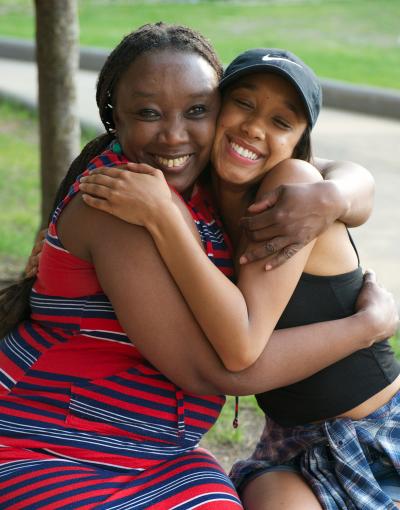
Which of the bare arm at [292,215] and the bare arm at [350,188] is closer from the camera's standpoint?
the bare arm at [292,215]

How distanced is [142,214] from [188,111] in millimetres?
381

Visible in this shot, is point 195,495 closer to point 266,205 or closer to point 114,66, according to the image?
point 266,205

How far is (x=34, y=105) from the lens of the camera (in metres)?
11.2

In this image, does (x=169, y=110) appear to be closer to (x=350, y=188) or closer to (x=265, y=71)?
(x=265, y=71)

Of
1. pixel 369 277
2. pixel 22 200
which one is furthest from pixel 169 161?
pixel 22 200

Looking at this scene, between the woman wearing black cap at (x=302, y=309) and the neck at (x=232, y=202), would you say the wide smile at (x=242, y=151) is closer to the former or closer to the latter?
the woman wearing black cap at (x=302, y=309)

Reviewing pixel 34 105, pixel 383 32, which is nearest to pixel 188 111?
pixel 34 105

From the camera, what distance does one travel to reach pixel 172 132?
250cm

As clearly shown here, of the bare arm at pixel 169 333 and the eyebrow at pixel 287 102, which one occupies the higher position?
the eyebrow at pixel 287 102

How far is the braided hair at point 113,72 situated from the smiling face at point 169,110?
3cm

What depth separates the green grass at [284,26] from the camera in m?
13.5

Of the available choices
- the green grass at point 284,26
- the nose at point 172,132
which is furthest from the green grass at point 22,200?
the green grass at point 284,26

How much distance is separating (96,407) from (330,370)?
2.17ft

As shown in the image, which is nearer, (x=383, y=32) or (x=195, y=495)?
(x=195, y=495)
